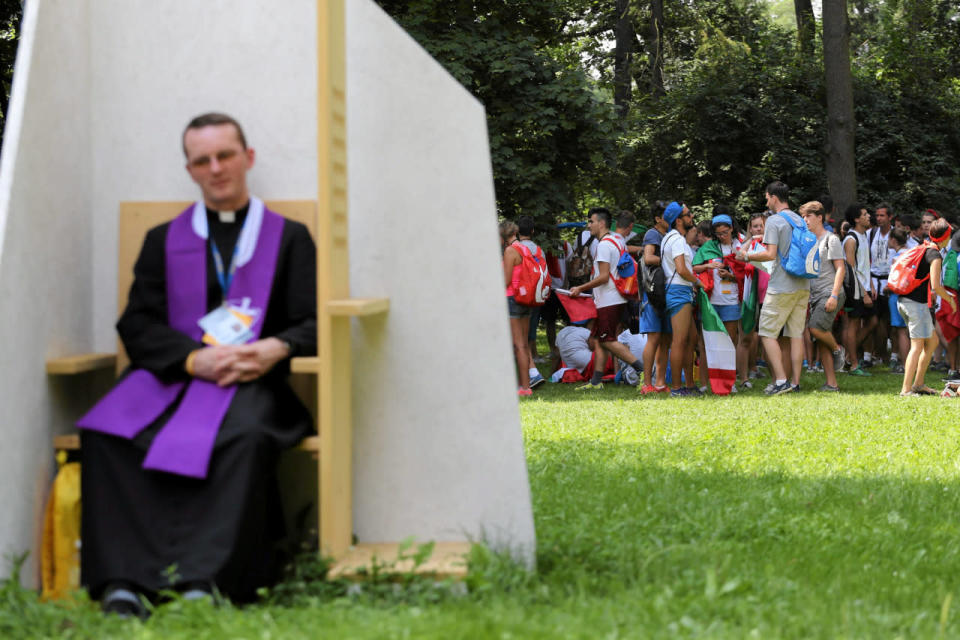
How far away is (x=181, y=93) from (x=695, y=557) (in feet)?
9.60

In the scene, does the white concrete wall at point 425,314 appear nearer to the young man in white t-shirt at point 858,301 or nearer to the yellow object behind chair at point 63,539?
the yellow object behind chair at point 63,539

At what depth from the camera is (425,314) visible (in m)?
4.63

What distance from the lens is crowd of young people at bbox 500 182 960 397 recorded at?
12.1 m

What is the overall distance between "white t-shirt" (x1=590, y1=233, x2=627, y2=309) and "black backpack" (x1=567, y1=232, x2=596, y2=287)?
62cm

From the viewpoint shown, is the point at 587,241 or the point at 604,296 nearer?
the point at 604,296

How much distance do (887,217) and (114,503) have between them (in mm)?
14385

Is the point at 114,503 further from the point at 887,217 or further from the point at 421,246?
the point at 887,217

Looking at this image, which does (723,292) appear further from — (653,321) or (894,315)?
(894,315)

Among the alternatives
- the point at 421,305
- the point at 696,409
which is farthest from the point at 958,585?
the point at 696,409

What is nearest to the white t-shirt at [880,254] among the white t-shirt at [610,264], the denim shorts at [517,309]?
the white t-shirt at [610,264]

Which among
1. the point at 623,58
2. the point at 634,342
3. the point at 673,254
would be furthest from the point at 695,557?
the point at 623,58

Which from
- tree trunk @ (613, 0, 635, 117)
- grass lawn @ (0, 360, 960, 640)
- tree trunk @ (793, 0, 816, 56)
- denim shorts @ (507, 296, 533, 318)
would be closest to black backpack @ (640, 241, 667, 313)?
denim shorts @ (507, 296, 533, 318)

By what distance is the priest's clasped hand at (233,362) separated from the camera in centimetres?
440

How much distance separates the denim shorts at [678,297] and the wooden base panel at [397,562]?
8.07 meters
